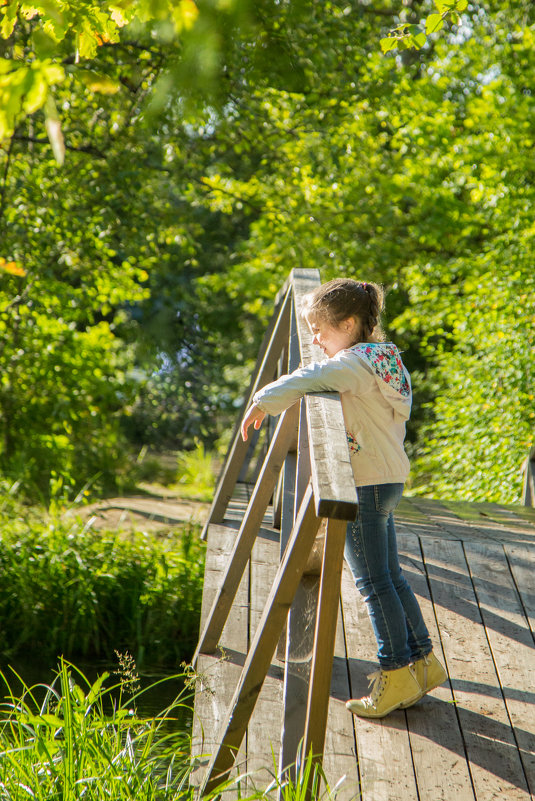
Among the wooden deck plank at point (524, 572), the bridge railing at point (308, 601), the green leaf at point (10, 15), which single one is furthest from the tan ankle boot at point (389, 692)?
the green leaf at point (10, 15)

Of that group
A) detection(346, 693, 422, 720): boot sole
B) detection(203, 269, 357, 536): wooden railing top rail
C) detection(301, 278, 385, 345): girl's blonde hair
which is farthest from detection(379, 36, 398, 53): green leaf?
detection(346, 693, 422, 720): boot sole

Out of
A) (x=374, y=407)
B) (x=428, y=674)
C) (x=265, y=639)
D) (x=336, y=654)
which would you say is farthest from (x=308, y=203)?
(x=265, y=639)

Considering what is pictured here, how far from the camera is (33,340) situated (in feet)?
22.9

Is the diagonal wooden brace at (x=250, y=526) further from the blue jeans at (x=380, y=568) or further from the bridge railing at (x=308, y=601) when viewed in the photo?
the blue jeans at (x=380, y=568)

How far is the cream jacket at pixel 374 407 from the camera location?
7.10 ft

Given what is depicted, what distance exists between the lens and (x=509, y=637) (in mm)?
2783

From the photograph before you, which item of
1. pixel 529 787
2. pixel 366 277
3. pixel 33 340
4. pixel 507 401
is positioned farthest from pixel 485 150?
pixel 529 787

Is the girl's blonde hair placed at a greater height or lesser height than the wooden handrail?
greater

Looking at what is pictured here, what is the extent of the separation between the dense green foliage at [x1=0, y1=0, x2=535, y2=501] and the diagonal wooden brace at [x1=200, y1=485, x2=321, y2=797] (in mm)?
2471

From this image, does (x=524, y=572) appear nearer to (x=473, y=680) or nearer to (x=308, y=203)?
(x=473, y=680)

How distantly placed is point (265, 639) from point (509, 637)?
121cm

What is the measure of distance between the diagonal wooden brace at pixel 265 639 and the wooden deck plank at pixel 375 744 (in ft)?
1.12

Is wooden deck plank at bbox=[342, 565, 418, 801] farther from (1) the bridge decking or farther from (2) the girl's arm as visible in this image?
(2) the girl's arm

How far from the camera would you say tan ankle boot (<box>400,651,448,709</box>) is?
2.35 m
